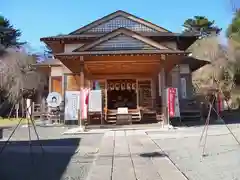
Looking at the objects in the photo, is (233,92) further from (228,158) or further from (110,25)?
(110,25)

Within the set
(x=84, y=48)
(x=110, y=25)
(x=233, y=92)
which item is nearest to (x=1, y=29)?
(x=110, y=25)

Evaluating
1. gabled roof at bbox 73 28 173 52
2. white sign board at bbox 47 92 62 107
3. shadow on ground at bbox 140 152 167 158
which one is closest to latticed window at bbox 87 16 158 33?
white sign board at bbox 47 92 62 107

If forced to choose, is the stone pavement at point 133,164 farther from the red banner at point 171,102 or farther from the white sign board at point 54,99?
the white sign board at point 54,99

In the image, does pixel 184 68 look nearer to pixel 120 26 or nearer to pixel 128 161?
pixel 120 26

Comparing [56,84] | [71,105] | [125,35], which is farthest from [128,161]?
[56,84]

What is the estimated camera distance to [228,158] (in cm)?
732

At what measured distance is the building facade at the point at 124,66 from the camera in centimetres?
1648

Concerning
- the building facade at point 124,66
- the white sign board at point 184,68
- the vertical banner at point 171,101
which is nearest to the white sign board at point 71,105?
the building facade at point 124,66

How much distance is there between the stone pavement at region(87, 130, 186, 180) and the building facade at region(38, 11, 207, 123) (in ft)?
23.7

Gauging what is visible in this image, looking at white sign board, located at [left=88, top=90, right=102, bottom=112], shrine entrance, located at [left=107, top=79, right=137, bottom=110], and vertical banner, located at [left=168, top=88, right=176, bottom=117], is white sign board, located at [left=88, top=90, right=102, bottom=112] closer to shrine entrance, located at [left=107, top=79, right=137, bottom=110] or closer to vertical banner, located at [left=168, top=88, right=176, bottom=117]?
vertical banner, located at [left=168, top=88, right=176, bottom=117]

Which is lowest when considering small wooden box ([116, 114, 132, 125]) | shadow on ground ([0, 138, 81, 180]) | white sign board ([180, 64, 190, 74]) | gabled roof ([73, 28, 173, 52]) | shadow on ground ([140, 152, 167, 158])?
shadow on ground ([0, 138, 81, 180])

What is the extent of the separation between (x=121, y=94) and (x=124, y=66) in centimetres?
385

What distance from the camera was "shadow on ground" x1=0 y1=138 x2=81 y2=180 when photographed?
20.3ft

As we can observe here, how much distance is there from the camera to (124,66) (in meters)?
18.5
